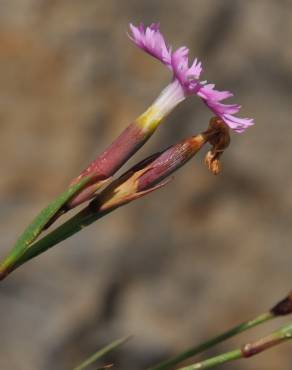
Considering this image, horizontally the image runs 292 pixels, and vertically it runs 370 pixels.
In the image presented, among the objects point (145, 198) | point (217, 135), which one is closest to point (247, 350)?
point (217, 135)

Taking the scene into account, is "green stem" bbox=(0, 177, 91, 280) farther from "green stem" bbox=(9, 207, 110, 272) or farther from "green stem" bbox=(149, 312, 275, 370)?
"green stem" bbox=(149, 312, 275, 370)

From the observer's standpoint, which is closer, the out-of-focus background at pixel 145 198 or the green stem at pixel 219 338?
the green stem at pixel 219 338

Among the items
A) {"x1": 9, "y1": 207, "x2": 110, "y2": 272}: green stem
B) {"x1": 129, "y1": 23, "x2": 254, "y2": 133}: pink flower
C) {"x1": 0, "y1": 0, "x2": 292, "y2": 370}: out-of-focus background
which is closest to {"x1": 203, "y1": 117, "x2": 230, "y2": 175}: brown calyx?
{"x1": 129, "y1": 23, "x2": 254, "y2": 133}: pink flower

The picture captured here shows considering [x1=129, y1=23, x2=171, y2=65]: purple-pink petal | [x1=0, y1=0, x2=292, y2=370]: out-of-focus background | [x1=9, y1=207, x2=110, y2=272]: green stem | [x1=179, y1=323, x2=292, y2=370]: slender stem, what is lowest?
[x1=179, y1=323, x2=292, y2=370]: slender stem

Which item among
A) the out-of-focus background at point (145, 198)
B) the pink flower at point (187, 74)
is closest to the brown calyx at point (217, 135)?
the pink flower at point (187, 74)

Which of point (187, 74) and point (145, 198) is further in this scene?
point (145, 198)

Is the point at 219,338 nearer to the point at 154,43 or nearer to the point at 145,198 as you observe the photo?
the point at 154,43

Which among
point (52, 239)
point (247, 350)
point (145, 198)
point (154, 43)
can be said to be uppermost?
point (145, 198)

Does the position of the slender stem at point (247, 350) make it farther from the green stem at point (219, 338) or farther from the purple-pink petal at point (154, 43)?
the purple-pink petal at point (154, 43)
